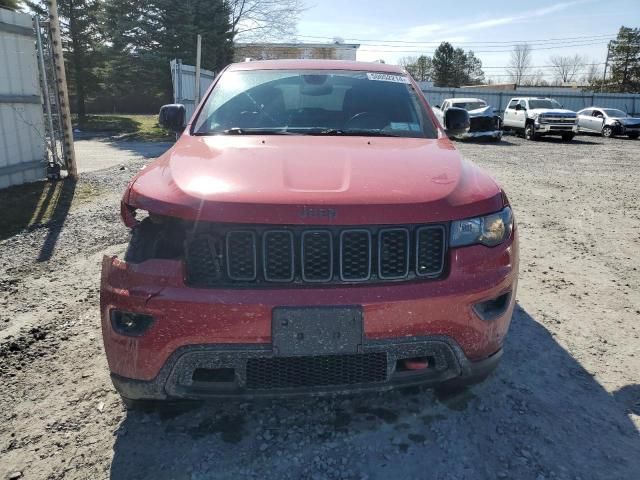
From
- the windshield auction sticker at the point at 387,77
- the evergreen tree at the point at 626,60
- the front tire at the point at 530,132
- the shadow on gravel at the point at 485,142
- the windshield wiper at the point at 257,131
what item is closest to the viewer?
the windshield wiper at the point at 257,131

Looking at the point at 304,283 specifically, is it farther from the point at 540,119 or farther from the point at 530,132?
the point at 530,132

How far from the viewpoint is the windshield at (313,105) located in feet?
11.0

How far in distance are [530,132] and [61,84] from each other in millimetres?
19627

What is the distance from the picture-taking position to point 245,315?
204 centimetres

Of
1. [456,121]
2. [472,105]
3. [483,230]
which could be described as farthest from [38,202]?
[472,105]

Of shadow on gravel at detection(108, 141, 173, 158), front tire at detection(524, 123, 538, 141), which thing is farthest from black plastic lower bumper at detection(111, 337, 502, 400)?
front tire at detection(524, 123, 538, 141)

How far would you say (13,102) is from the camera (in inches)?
318

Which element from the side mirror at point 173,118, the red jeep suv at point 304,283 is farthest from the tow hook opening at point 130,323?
the side mirror at point 173,118

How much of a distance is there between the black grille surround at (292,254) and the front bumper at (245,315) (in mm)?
52

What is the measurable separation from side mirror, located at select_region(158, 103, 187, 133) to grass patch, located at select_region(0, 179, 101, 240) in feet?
9.52

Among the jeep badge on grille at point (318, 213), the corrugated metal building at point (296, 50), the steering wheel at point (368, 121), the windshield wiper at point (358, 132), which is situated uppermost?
the corrugated metal building at point (296, 50)

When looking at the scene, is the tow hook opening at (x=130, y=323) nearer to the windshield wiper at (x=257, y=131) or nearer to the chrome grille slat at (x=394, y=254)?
the chrome grille slat at (x=394, y=254)

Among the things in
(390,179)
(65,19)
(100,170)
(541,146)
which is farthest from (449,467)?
(65,19)

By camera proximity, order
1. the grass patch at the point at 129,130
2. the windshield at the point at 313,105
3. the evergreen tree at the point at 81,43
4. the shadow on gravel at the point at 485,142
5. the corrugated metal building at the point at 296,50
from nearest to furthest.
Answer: the windshield at the point at 313,105 → the shadow on gravel at the point at 485,142 → the grass patch at the point at 129,130 → the evergreen tree at the point at 81,43 → the corrugated metal building at the point at 296,50
